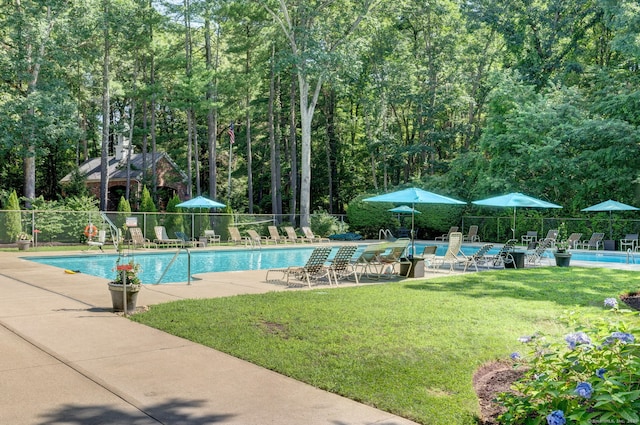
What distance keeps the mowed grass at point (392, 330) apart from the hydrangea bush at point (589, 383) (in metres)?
0.51

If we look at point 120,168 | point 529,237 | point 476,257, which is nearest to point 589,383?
point 476,257

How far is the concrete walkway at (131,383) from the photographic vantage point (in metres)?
4.25

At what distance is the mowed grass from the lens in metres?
4.91

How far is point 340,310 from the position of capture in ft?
28.1

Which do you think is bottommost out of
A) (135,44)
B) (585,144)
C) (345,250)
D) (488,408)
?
(488,408)

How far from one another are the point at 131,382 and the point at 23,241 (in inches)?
723

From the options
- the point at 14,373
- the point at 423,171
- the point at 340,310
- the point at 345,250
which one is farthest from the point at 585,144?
the point at 14,373

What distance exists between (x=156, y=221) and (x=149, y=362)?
2103cm

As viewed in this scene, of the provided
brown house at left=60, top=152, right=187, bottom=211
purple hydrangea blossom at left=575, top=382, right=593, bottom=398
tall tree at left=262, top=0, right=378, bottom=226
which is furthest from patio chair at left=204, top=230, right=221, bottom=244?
purple hydrangea blossom at left=575, top=382, right=593, bottom=398

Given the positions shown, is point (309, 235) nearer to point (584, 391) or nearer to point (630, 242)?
point (630, 242)

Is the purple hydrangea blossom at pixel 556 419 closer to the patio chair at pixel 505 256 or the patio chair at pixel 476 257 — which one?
the patio chair at pixel 476 257

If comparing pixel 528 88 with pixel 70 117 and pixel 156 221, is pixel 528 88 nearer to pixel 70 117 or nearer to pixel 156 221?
pixel 156 221

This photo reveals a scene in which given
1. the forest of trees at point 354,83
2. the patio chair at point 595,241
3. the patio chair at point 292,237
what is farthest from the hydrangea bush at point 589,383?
the patio chair at point 292,237

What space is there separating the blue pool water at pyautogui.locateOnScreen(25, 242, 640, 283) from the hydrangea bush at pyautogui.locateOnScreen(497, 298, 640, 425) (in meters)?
11.9
